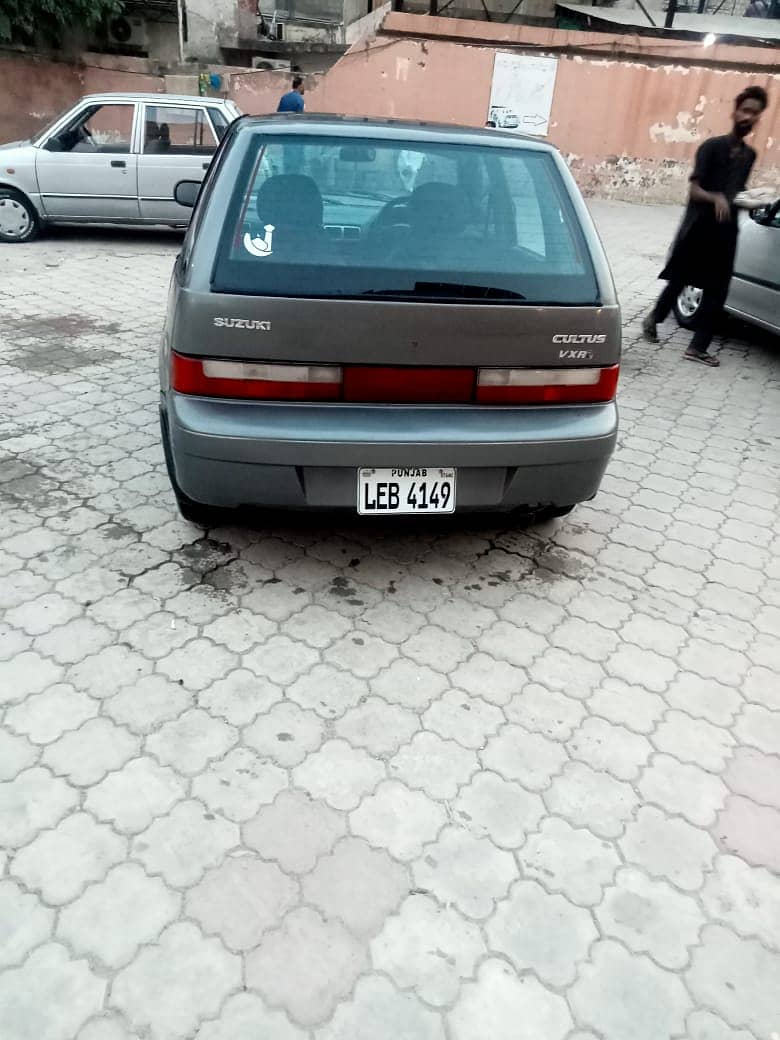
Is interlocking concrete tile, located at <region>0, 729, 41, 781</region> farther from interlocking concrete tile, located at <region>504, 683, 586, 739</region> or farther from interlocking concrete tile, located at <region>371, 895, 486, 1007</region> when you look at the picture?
interlocking concrete tile, located at <region>504, 683, 586, 739</region>

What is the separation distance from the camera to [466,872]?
2033 mm

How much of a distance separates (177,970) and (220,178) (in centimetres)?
250

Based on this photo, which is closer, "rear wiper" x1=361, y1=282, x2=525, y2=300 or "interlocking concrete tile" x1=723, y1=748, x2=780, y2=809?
"interlocking concrete tile" x1=723, y1=748, x2=780, y2=809

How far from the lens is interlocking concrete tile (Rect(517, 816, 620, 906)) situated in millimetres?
2012

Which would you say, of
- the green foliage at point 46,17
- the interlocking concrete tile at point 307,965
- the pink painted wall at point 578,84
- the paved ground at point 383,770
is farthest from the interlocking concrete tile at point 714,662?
the green foliage at point 46,17

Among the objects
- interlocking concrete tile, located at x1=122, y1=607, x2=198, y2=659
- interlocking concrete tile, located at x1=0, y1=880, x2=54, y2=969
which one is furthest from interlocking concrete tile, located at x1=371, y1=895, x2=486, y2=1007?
interlocking concrete tile, located at x1=122, y1=607, x2=198, y2=659

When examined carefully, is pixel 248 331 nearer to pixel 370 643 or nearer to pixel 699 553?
pixel 370 643

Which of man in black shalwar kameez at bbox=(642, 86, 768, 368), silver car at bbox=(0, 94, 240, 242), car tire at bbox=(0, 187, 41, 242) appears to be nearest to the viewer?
man in black shalwar kameez at bbox=(642, 86, 768, 368)

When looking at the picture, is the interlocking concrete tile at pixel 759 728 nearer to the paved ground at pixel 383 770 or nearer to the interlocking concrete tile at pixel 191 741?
the paved ground at pixel 383 770

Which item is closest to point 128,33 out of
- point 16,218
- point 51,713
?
point 16,218

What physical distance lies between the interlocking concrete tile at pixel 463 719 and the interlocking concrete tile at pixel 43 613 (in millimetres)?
1385

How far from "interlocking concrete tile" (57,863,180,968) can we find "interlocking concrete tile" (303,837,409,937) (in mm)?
358

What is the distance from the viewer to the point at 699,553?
356 cm

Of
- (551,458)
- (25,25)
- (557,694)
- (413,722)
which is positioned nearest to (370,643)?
(413,722)
